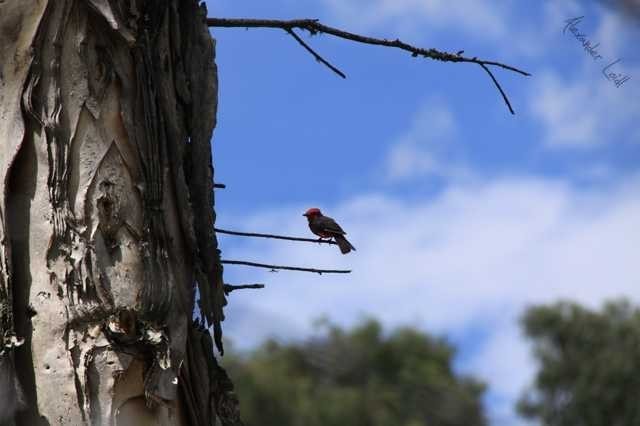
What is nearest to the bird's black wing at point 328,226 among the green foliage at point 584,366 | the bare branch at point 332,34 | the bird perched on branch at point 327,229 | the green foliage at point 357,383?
the bird perched on branch at point 327,229

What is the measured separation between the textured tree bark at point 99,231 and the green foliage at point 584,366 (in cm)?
2618

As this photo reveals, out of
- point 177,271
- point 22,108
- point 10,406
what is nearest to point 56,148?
point 22,108

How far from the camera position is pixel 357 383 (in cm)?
4316

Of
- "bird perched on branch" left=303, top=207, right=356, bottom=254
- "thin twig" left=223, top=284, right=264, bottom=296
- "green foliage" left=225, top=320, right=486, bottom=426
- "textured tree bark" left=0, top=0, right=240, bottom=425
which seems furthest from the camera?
"green foliage" left=225, top=320, right=486, bottom=426

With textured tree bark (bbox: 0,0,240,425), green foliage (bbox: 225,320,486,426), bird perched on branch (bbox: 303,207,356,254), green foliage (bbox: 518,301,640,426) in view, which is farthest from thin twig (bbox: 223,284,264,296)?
green foliage (bbox: 225,320,486,426)

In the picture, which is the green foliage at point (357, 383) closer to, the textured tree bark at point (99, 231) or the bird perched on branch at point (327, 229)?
the bird perched on branch at point (327, 229)

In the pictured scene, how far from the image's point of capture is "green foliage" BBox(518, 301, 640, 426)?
28547 millimetres

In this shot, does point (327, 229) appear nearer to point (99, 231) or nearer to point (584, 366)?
point (99, 231)

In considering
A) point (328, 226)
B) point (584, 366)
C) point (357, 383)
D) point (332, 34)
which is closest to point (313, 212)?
point (328, 226)

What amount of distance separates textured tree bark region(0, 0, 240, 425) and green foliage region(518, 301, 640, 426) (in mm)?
26182

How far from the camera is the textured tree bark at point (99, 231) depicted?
2406mm

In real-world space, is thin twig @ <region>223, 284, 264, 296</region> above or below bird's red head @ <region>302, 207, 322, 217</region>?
below

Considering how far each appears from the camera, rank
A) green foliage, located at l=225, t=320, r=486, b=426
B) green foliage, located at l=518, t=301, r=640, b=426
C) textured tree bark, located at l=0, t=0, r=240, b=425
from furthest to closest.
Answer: green foliage, located at l=225, t=320, r=486, b=426
green foliage, located at l=518, t=301, r=640, b=426
textured tree bark, located at l=0, t=0, r=240, b=425

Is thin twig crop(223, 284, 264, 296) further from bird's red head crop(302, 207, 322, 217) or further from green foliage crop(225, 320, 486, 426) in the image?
green foliage crop(225, 320, 486, 426)
